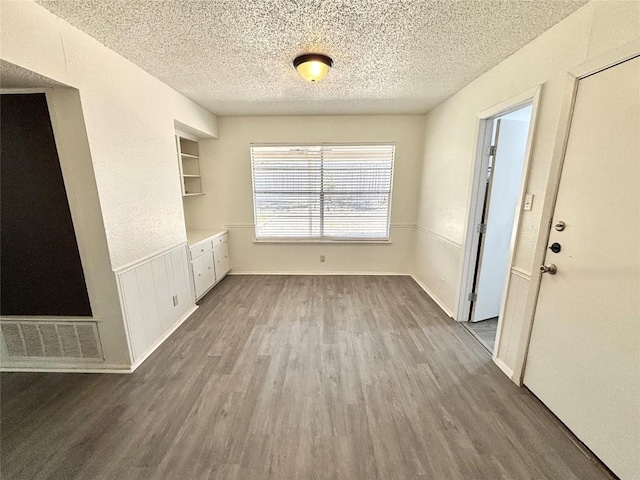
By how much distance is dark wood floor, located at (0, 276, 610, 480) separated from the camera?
4.39ft

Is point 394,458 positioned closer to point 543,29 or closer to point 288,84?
point 543,29

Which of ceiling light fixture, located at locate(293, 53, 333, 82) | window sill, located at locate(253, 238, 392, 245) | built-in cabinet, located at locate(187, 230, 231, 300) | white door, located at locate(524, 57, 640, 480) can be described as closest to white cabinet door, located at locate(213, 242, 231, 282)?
built-in cabinet, located at locate(187, 230, 231, 300)

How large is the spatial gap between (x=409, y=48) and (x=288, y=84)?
120 centimetres

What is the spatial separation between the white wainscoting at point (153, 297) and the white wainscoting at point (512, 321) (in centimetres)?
299

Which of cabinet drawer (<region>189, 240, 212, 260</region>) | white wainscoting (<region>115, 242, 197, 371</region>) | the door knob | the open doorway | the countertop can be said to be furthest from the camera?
the countertop

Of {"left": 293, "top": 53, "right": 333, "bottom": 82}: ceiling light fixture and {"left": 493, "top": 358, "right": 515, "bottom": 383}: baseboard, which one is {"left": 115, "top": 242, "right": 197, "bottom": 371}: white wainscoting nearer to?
{"left": 293, "top": 53, "right": 333, "bottom": 82}: ceiling light fixture

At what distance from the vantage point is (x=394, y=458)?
1379mm

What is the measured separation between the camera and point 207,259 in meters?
3.43

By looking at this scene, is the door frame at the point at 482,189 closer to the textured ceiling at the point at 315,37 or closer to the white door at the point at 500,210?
the white door at the point at 500,210

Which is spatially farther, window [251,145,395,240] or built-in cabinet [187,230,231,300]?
window [251,145,395,240]

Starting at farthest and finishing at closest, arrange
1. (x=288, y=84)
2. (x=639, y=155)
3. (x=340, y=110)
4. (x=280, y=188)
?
(x=280, y=188) → (x=340, y=110) → (x=288, y=84) → (x=639, y=155)

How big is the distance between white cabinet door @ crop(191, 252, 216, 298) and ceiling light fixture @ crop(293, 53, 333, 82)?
235cm

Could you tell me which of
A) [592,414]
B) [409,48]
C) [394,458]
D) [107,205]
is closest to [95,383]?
[107,205]

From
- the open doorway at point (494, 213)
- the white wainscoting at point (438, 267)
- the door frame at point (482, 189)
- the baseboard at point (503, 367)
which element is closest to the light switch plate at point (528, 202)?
the door frame at point (482, 189)
